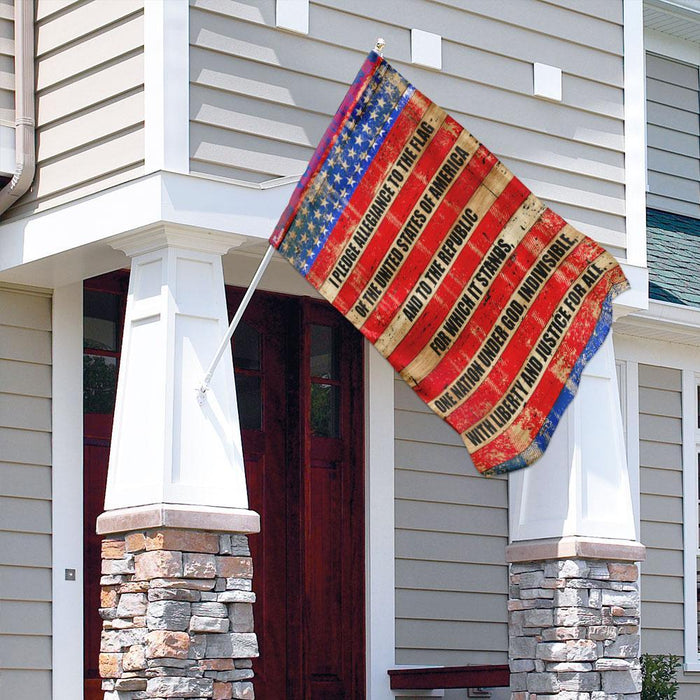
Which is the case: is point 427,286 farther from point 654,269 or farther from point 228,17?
point 654,269

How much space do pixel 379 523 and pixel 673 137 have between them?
5151mm

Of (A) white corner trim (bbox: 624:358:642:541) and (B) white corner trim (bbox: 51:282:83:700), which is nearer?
(B) white corner trim (bbox: 51:282:83:700)

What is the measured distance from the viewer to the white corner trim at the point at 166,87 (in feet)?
24.5

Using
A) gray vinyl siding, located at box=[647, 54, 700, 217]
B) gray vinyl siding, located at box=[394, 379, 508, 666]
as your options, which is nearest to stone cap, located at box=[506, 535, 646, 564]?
gray vinyl siding, located at box=[394, 379, 508, 666]

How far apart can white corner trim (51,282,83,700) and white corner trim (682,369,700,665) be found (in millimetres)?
4967

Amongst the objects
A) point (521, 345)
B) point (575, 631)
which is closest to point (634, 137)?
point (521, 345)

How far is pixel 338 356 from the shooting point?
1014cm

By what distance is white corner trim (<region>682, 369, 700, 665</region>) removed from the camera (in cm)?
1121

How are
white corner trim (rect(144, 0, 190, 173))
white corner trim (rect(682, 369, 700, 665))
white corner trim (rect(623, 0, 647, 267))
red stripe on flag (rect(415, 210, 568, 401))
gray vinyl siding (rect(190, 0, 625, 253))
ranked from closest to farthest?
red stripe on flag (rect(415, 210, 568, 401)) → white corner trim (rect(144, 0, 190, 173)) → gray vinyl siding (rect(190, 0, 625, 253)) → white corner trim (rect(623, 0, 647, 267)) → white corner trim (rect(682, 369, 700, 665))

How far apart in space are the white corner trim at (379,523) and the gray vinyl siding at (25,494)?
226 centimetres

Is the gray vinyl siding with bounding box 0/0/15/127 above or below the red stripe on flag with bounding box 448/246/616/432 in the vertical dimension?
above

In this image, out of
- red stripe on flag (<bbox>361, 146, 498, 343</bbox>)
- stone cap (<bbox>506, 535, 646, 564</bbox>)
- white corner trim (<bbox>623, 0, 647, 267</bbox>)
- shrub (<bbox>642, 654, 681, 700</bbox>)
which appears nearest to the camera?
red stripe on flag (<bbox>361, 146, 498, 343</bbox>)

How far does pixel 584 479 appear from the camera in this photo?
8602mm

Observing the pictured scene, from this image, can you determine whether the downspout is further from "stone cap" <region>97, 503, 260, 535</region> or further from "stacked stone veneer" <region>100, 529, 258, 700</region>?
"stacked stone veneer" <region>100, 529, 258, 700</region>
